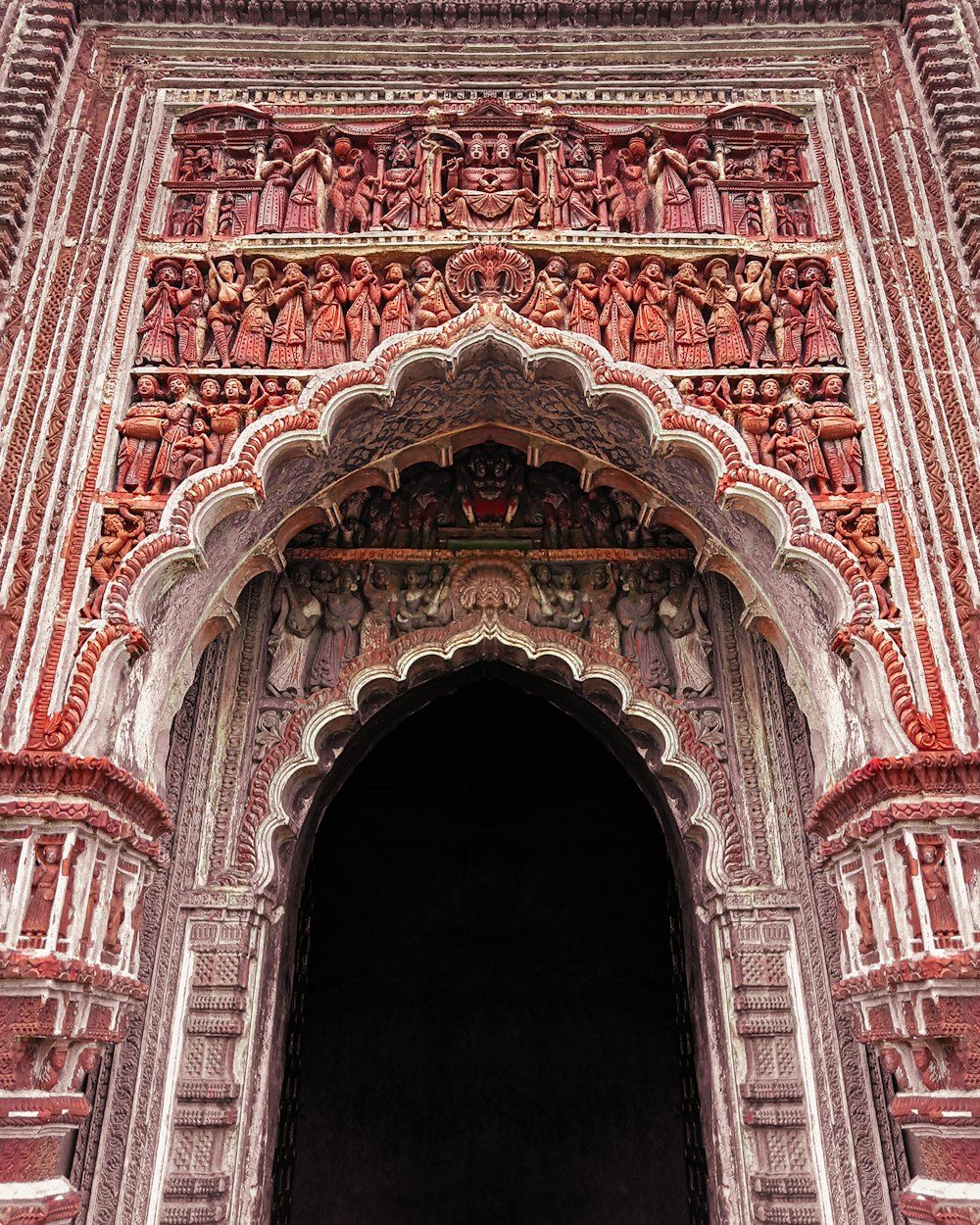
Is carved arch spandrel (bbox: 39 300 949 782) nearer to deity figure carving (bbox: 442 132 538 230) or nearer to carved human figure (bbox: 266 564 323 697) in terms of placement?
carved human figure (bbox: 266 564 323 697)

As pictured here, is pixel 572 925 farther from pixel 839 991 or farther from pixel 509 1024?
pixel 839 991

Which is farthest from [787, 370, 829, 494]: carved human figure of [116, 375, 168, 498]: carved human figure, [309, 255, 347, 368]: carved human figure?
[116, 375, 168, 498]: carved human figure

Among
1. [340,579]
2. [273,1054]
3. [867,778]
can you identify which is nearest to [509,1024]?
[273,1054]

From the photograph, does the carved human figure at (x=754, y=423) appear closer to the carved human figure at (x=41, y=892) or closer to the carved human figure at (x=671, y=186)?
the carved human figure at (x=671, y=186)

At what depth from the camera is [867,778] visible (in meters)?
4.79

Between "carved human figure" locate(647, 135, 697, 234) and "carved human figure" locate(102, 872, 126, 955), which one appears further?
"carved human figure" locate(647, 135, 697, 234)

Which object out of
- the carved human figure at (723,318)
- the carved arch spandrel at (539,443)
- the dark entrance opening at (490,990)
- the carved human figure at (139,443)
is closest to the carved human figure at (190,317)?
the carved human figure at (139,443)

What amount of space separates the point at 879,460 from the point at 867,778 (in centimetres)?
191

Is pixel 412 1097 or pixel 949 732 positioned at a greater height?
pixel 949 732

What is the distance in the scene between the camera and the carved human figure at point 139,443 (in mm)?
5586

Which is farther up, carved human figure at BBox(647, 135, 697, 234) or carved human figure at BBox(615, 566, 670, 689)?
carved human figure at BBox(647, 135, 697, 234)

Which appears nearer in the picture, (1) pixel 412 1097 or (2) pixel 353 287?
(2) pixel 353 287

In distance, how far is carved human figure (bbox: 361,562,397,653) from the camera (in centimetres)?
691

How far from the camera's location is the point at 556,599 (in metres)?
7.04
